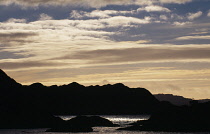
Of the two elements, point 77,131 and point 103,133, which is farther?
point 77,131

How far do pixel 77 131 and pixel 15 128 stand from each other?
3350 centimetres

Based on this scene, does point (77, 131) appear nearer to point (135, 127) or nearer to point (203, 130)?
point (135, 127)

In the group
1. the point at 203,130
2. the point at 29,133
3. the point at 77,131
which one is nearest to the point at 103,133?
the point at 77,131

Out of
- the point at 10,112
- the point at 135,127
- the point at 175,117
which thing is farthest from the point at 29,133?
the point at 175,117

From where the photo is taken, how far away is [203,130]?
168 metres

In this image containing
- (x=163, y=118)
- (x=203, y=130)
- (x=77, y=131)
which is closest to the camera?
(x=203, y=130)

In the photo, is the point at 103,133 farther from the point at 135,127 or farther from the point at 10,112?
the point at 10,112

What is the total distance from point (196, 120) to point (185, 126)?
5.64 m

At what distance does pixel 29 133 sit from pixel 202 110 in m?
78.1

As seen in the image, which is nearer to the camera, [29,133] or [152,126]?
[29,133]

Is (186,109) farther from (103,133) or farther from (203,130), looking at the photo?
(103,133)

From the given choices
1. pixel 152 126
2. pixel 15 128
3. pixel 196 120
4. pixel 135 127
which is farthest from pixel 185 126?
pixel 15 128

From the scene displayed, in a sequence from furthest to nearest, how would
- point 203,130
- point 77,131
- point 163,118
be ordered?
point 77,131
point 163,118
point 203,130

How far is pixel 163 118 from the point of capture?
180 meters
